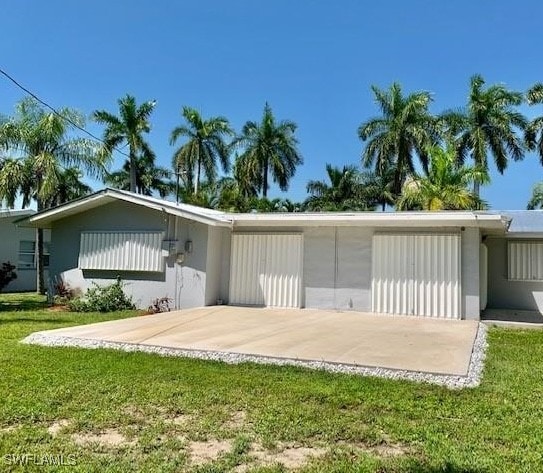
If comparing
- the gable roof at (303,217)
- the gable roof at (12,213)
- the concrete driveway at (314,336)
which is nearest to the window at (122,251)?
the gable roof at (303,217)

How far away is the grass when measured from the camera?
361cm

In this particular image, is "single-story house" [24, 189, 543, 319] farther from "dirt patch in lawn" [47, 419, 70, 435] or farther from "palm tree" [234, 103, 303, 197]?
"palm tree" [234, 103, 303, 197]

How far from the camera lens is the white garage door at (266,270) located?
13688 millimetres

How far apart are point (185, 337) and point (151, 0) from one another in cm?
993

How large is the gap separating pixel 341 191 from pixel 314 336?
27436mm

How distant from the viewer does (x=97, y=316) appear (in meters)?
12.3

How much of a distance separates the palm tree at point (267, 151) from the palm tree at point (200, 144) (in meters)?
1.27

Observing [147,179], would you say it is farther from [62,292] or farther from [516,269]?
[516,269]

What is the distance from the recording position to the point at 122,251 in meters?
14.4

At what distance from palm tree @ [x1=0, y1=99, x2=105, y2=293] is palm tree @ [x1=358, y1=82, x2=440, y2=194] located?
60.2 feet

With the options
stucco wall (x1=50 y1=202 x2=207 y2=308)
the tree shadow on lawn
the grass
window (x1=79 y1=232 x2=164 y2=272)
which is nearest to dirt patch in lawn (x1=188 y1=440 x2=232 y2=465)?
the grass

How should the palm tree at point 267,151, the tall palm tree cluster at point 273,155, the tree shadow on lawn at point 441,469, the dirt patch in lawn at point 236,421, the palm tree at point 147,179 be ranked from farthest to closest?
1. the palm tree at point 147,179
2. the palm tree at point 267,151
3. the tall palm tree cluster at point 273,155
4. the dirt patch in lawn at point 236,421
5. the tree shadow on lawn at point 441,469

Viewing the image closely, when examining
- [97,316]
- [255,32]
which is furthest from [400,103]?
[97,316]

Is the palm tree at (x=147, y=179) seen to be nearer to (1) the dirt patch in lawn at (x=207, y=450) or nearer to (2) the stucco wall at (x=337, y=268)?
(2) the stucco wall at (x=337, y=268)
